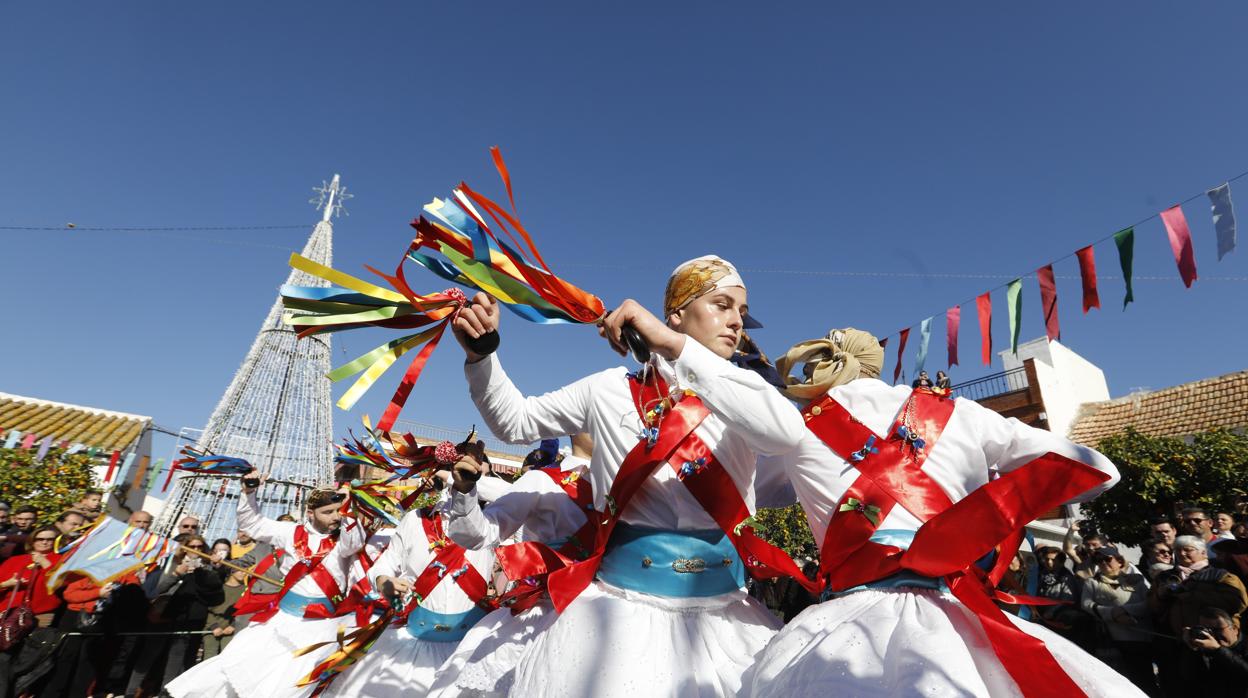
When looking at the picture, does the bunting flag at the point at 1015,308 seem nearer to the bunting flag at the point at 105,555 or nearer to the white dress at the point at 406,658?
the white dress at the point at 406,658

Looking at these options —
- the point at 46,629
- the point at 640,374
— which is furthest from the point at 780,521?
the point at 640,374

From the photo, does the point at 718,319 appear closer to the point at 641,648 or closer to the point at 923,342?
the point at 641,648

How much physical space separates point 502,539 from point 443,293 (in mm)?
1185

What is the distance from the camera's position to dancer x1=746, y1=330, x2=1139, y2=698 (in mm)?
1372

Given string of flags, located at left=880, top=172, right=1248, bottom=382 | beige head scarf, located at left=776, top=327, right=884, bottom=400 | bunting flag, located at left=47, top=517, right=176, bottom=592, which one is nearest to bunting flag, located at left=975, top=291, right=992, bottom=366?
string of flags, located at left=880, top=172, right=1248, bottom=382

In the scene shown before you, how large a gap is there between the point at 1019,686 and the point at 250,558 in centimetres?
1057

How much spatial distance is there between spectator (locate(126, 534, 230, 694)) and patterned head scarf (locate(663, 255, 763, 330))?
774 cm

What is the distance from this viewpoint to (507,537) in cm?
282

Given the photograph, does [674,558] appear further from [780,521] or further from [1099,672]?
[780,521]

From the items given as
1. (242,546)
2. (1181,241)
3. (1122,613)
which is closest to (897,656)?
(1122,613)

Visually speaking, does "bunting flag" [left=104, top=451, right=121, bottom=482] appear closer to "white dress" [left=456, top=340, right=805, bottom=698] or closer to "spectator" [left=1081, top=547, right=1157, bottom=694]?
"white dress" [left=456, top=340, right=805, bottom=698]

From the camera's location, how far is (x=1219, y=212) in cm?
591

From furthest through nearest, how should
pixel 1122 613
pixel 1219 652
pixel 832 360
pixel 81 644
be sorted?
pixel 81 644 → pixel 1122 613 → pixel 1219 652 → pixel 832 360

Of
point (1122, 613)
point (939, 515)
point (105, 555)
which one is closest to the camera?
point (939, 515)
